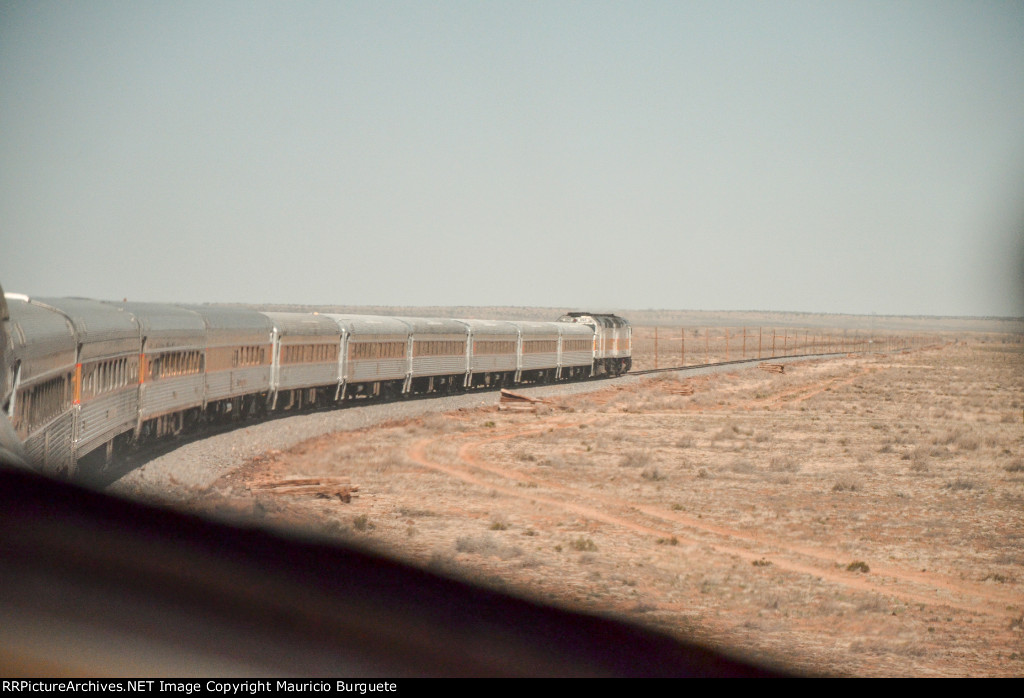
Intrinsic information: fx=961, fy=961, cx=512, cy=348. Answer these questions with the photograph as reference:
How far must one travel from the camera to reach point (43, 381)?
11.1 metres

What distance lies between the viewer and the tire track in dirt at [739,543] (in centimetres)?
1141

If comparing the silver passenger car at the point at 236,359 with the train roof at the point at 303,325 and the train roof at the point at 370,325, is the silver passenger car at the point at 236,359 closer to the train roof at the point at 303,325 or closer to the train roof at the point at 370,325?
the train roof at the point at 303,325

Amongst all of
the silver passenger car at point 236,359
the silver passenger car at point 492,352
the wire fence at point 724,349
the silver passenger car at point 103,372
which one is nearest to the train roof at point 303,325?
the silver passenger car at point 236,359

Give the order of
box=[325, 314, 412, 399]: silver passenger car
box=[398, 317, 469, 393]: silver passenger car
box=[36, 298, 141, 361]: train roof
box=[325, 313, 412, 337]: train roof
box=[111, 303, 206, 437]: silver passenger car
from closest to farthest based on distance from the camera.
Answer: box=[36, 298, 141, 361]: train roof → box=[111, 303, 206, 437]: silver passenger car → box=[325, 314, 412, 399]: silver passenger car → box=[325, 313, 412, 337]: train roof → box=[398, 317, 469, 393]: silver passenger car

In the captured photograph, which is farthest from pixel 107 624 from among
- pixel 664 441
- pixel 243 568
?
pixel 664 441

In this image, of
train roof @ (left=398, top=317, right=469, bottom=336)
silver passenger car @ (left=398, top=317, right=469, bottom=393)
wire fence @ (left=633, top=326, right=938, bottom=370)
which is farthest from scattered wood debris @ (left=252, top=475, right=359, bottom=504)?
wire fence @ (left=633, top=326, right=938, bottom=370)

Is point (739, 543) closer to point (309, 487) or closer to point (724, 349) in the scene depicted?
point (309, 487)

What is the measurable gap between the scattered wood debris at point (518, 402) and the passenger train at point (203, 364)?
3542 millimetres

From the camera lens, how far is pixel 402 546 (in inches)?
499

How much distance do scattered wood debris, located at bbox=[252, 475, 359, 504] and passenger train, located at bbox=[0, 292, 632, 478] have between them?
273cm

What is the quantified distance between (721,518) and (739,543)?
2.09m

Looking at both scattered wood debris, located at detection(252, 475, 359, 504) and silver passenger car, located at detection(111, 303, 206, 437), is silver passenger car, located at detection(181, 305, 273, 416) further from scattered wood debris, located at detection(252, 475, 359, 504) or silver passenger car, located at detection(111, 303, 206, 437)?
scattered wood debris, located at detection(252, 475, 359, 504)

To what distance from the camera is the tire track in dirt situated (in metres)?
11.4

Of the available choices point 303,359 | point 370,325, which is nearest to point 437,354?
point 370,325
